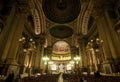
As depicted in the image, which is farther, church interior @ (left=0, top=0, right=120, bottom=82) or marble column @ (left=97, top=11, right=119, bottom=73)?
marble column @ (left=97, top=11, right=119, bottom=73)

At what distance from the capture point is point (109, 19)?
11.1m

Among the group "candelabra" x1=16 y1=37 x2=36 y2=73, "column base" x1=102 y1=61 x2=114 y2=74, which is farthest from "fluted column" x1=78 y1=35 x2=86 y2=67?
"column base" x1=102 y1=61 x2=114 y2=74

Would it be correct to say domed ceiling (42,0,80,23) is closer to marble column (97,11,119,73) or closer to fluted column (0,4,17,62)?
marble column (97,11,119,73)

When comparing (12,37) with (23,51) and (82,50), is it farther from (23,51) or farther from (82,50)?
(82,50)

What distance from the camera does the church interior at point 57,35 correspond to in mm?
9227

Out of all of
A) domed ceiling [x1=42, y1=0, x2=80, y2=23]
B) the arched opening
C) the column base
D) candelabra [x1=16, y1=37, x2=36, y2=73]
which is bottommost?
the column base

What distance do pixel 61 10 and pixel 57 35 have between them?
29.7ft

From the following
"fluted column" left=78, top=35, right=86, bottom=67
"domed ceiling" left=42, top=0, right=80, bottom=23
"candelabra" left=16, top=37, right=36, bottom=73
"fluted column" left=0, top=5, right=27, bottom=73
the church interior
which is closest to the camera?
"fluted column" left=0, top=5, right=27, bottom=73

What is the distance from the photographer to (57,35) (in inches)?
1193

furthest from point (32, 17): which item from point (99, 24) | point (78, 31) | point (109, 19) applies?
point (109, 19)

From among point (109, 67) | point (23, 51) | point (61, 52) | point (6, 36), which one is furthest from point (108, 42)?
point (61, 52)

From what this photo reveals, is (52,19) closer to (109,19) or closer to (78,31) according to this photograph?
(78,31)

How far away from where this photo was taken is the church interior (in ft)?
30.3

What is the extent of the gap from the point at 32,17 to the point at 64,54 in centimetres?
2704
